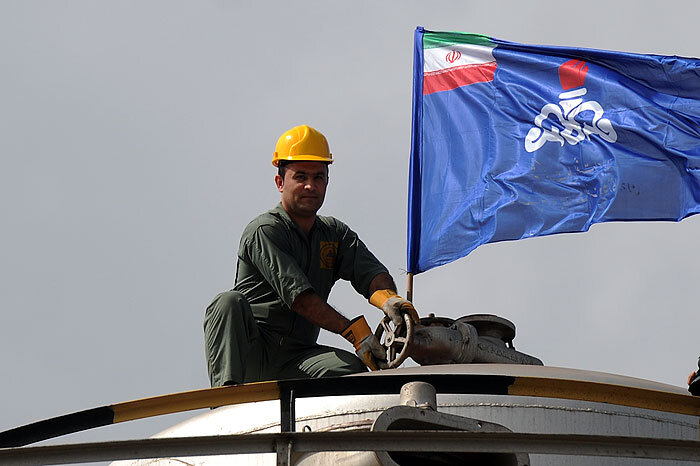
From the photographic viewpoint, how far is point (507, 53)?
14.8 m

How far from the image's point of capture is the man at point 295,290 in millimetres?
9391

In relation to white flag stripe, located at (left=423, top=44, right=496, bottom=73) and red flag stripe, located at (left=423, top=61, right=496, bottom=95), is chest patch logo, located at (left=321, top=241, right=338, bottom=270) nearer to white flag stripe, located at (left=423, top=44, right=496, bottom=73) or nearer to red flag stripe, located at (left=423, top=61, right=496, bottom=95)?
red flag stripe, located at (left=423, top=61, right=496, bottom=95)

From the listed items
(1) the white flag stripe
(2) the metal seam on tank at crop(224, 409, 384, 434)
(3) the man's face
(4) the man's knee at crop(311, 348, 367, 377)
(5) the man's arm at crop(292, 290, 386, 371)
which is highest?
(1) the white flag stripe

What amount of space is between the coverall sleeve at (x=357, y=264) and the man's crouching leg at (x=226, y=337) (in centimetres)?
109

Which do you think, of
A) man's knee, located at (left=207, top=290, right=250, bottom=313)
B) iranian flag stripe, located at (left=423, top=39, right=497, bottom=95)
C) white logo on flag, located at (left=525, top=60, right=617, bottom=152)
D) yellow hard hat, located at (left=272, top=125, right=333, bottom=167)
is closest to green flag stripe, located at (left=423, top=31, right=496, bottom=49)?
iranian flag stripe, located at (left=423, top=39, right=497, bottom=95)

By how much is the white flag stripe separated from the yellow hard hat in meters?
4.50

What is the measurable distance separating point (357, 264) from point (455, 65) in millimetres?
5073

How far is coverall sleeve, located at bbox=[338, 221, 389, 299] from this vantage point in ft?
34.0

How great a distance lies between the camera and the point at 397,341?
8.95 meters

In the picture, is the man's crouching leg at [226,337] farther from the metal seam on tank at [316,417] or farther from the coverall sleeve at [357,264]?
the metal seam on tank at [316,417]

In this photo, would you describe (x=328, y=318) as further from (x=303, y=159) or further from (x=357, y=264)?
(x=303, y=159)

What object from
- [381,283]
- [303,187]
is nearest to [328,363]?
[381,283]

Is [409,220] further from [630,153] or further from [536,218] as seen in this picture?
[630,153]

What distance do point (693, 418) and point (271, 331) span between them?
11.2 feet
